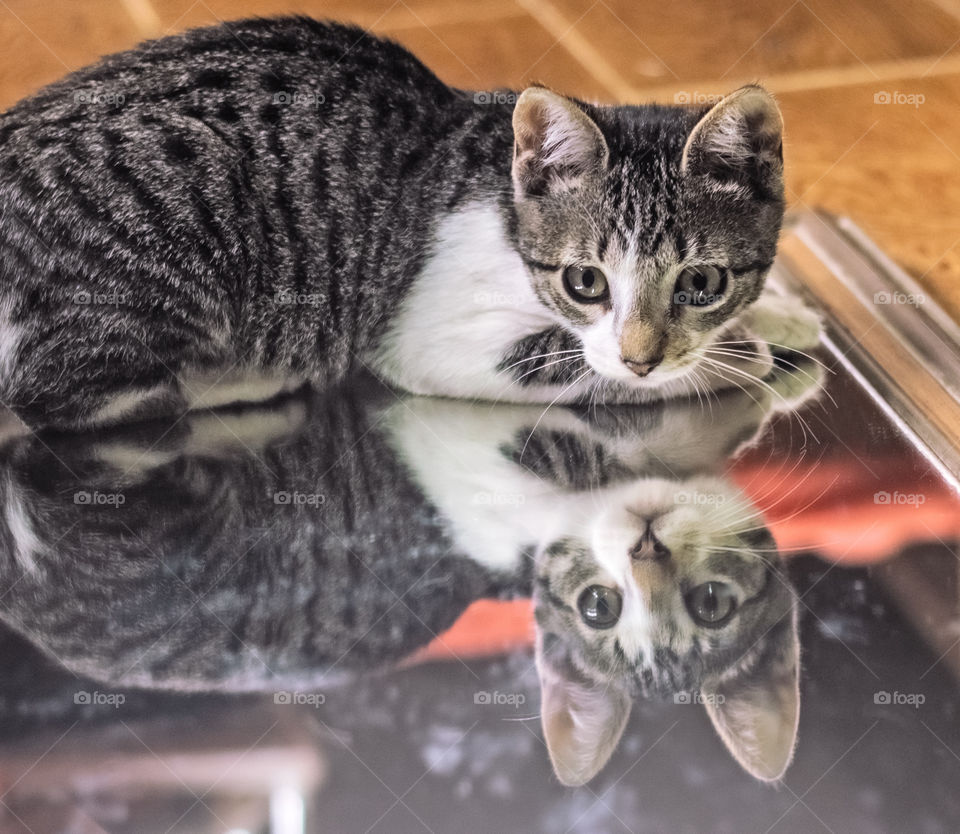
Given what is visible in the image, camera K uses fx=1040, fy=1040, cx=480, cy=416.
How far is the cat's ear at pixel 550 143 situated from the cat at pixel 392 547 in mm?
392

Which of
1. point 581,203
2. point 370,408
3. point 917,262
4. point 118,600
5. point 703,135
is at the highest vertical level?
point 703,135

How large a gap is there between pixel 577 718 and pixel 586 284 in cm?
71

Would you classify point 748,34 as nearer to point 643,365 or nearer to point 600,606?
point 643,365

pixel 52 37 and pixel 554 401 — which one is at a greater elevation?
pixel 52 37

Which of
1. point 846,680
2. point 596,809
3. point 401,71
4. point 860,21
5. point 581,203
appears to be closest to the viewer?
point 596,809

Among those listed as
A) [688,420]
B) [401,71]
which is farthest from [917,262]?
[401,71]

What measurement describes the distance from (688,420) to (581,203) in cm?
40

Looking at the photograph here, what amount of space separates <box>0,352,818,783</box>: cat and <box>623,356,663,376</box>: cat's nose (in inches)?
5.3

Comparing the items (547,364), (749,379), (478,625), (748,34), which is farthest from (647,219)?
(748,34)

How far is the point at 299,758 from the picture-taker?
106cm

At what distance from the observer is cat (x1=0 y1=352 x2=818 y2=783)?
1168 mm

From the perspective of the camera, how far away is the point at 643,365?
5.01 ft

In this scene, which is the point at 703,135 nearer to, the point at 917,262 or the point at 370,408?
the point at 370,408

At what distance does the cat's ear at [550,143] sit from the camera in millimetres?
1471
